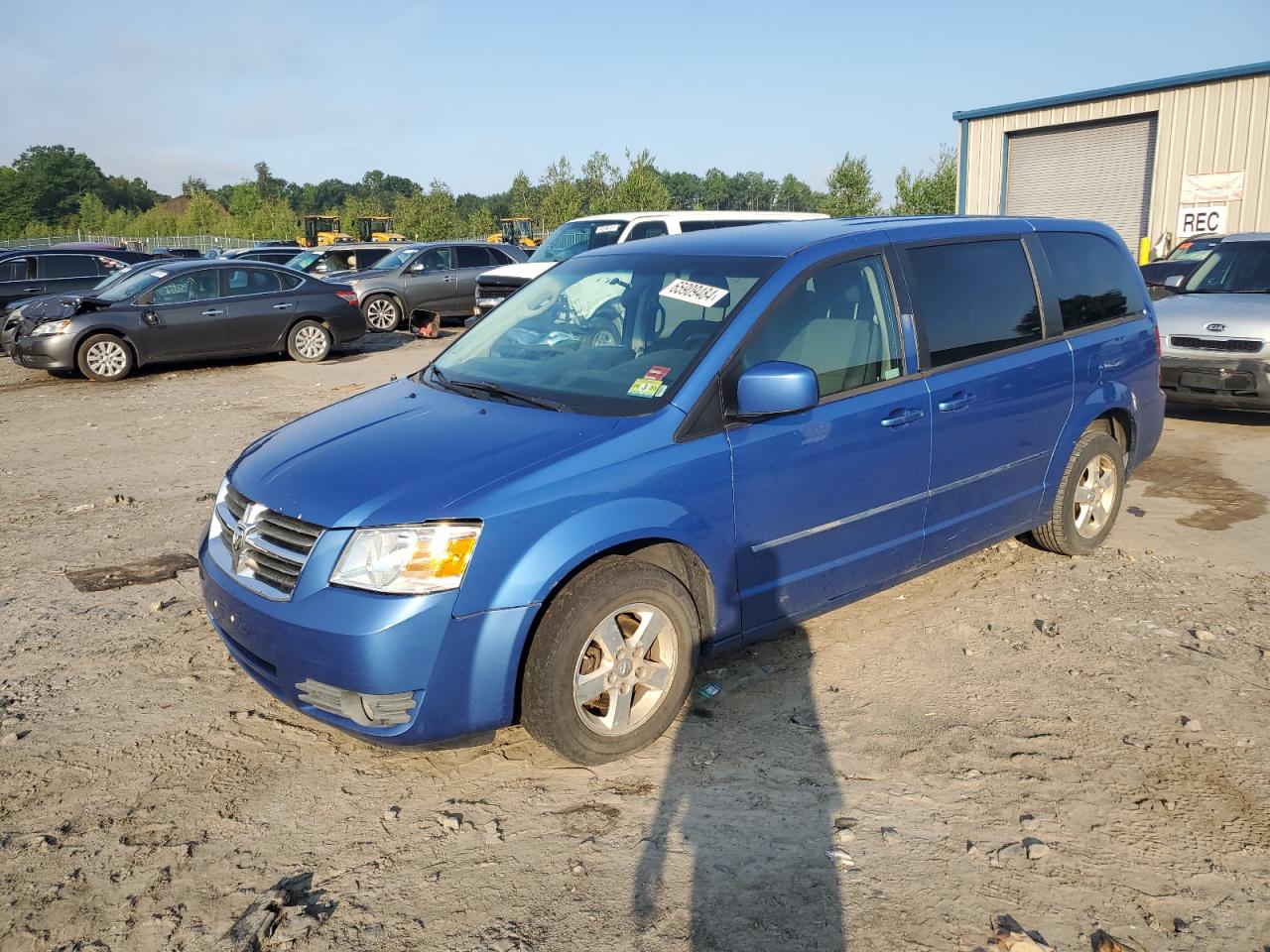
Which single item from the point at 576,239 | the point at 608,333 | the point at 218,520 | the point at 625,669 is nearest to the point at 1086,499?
the point at 608,333

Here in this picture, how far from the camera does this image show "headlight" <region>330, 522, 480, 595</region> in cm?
325

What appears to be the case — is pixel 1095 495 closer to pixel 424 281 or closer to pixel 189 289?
pixel 189 289

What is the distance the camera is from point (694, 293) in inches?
170

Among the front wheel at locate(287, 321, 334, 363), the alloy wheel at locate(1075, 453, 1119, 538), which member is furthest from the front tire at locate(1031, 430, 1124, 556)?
the front wheel at locate(287, 321, 334, 363)

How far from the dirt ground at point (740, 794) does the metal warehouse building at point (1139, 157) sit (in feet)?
67.4

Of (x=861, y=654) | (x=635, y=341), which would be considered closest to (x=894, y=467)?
(x=861, y=654)

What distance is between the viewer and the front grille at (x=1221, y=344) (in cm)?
870

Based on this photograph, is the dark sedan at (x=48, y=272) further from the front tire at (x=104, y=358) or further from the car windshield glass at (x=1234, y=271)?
the car windshield glass at (x=1234, y=271)

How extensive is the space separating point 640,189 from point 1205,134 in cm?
2974

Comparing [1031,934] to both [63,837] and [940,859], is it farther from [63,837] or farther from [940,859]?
[63,837]

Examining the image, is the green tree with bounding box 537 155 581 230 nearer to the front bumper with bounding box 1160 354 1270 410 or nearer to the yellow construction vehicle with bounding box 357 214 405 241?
the yellow construction vehicle with bounding box 357 214 405 241

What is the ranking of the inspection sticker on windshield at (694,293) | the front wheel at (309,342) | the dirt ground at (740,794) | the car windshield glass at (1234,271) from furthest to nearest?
the front wheel at (309,342), the car windshield glass at (1234,271), the inspection sticker on windshield at (694,293), the dirt ground at (740,794)

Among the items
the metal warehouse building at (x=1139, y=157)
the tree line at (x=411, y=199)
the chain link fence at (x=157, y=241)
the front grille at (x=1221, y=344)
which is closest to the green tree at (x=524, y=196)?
the tree line at (x=411, y=199)

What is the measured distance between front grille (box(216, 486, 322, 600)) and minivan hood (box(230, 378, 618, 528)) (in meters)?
0.05
